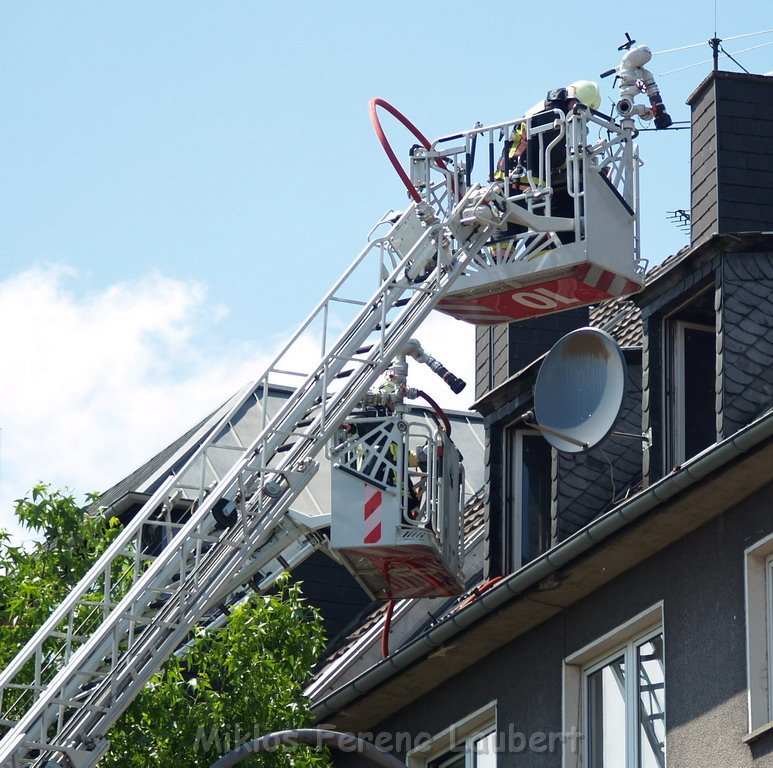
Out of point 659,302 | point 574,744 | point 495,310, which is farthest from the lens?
point 495,310

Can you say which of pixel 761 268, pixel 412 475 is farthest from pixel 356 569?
pixel 761 268

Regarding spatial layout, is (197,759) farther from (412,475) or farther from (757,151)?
(757,151)

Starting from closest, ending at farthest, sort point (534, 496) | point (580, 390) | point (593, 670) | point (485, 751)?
point (593, 670) → point (580, 390) → point (485, 751) → point (534, 496)

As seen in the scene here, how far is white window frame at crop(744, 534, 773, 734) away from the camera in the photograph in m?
12.2

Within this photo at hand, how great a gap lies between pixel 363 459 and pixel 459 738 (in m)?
2.45

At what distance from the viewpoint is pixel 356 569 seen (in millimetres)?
16406

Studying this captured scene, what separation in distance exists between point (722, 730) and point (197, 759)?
4.90 meters

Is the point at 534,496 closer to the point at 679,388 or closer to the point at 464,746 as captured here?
the point at 464,746

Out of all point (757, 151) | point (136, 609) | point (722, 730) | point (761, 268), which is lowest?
point (722, 730)

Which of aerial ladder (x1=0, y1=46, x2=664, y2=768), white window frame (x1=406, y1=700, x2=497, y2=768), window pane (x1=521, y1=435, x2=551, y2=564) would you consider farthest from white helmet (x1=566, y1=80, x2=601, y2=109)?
white window frame (x1=406, y1=700, x2=497, y2=768)

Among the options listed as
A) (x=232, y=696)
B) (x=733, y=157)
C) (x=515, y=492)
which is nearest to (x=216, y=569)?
(x=232, y=696)

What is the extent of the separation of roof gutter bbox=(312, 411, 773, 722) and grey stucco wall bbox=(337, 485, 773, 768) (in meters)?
0.38

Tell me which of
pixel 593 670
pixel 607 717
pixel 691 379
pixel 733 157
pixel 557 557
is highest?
pixel 733 157

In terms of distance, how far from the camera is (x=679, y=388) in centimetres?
1494
